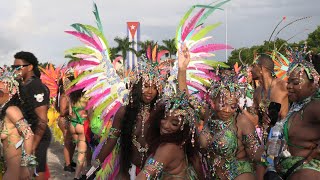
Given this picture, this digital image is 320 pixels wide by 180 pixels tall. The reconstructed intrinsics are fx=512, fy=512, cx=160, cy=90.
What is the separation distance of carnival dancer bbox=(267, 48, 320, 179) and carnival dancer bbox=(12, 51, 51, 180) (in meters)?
2.58

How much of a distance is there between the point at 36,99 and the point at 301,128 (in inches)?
115

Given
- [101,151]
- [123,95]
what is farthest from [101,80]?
[101,151]

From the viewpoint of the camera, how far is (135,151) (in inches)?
195

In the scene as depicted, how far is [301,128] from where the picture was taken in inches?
149

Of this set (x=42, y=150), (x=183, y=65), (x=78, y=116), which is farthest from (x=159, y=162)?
(x=78, y=116)

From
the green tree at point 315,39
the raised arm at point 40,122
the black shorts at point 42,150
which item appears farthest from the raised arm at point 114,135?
the green tree at point 315,39

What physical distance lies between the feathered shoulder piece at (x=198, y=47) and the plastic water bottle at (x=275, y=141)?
156 cm

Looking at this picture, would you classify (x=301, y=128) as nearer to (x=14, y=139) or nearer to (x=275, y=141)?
(x=275, y=141)

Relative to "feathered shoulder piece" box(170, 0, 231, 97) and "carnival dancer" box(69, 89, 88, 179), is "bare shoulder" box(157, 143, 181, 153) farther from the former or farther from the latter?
"carnival dancer" box(69, 89, 88, 179)

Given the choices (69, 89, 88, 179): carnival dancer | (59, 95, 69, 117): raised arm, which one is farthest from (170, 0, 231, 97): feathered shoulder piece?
(59, 95, 69, 117): raised arm

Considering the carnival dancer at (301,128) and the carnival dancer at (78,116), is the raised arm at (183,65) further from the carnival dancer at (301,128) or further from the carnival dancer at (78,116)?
the carnival dancer at (78,116)

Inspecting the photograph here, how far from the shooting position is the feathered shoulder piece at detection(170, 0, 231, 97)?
215 inches

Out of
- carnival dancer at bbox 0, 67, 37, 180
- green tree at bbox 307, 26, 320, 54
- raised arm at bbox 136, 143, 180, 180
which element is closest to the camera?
raised arm at bbox 136, 143, 180, 180

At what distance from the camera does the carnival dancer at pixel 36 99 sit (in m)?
5.42
